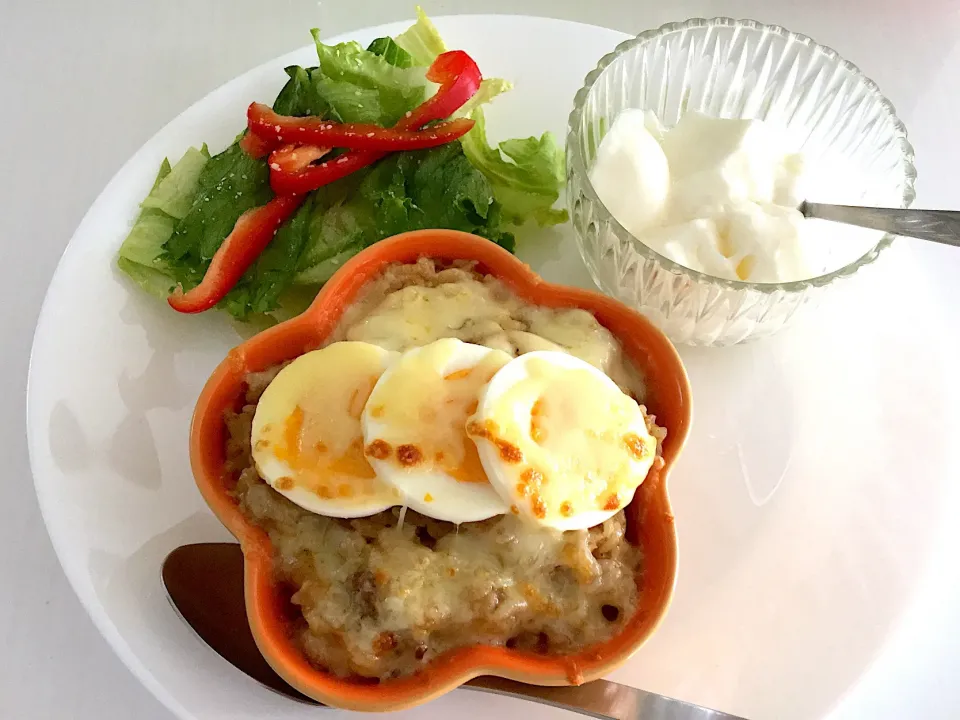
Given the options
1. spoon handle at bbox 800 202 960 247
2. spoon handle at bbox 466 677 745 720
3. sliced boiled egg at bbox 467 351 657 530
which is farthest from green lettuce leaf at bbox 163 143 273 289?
spoon handle at bbox 800 202 960 247

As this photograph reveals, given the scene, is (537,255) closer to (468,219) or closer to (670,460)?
(468,219)

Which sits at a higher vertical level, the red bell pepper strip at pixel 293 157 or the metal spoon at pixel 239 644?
the red bell pepper strip at pixel 293 157

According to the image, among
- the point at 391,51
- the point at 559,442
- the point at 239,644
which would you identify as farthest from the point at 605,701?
the point at 391,51

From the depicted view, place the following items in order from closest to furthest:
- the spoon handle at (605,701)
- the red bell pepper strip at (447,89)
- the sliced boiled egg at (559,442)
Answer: the sliced boiled egg at (559,442) < the spoon handle at (605,701) < the red bell pepper strip at (447,89)

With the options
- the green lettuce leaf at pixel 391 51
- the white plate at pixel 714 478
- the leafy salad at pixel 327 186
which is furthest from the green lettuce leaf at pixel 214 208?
the green lettuce leaf at pixel 391 51

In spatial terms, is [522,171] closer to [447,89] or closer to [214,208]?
[447,89]

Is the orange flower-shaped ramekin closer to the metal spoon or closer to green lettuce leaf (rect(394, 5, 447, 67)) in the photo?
the metal spoon

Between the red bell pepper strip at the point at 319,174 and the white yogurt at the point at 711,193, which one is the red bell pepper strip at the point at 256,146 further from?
the white yogurt at the point at 711,193
